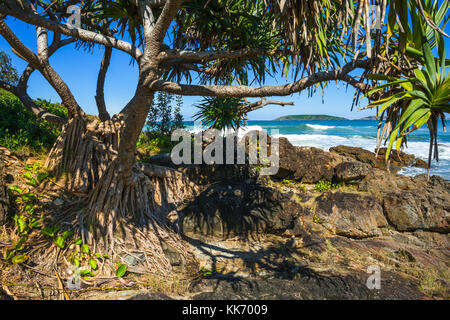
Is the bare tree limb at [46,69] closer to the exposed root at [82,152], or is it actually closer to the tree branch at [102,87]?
the exposed root at [82,152]

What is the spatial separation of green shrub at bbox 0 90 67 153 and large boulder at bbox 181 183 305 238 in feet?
9.49

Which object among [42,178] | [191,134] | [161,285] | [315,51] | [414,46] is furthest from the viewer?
[191,134]

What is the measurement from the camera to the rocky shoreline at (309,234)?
2.54 m

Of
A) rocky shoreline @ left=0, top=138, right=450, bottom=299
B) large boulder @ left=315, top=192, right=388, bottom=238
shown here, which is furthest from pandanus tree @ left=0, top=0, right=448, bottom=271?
large boulder @ left=315, top=192, right=388, bottom=238

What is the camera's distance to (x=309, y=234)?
4.15m

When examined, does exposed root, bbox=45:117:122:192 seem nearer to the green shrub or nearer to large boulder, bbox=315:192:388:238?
the green shrub

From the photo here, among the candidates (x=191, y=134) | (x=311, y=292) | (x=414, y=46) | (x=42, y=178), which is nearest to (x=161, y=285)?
(x=311, y=292)

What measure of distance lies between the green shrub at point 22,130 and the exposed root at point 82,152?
0.87 meters

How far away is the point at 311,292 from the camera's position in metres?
2.41

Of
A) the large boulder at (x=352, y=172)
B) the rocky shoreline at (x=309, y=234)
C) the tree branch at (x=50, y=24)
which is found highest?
the tree branch at (x=50, y=24)

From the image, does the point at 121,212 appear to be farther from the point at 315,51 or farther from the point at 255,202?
the point at 315,51

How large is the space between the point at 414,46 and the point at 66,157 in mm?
4292

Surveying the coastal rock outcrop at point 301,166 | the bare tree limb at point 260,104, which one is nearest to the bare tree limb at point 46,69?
the bare tree limb at point 260,104

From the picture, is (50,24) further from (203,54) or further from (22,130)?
(22,130)
